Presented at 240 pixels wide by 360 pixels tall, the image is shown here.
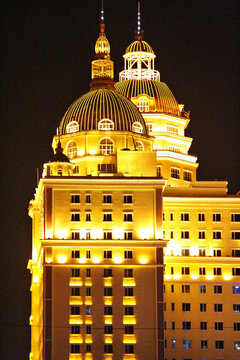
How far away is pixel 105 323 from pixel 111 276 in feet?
20.3

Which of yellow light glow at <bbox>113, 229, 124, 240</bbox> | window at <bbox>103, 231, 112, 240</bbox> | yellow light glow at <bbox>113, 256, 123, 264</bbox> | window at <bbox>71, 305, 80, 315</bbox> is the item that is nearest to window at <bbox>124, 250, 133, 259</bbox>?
yellow light glow at <bbox>113, 256, 123, 264</bbox>

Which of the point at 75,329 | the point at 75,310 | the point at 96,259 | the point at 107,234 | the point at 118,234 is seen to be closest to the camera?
the point at 75,329

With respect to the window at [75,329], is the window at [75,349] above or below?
below

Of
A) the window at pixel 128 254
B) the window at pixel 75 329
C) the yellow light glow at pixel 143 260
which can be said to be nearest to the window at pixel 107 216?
the window at pixel 128 254

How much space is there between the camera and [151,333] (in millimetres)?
193750

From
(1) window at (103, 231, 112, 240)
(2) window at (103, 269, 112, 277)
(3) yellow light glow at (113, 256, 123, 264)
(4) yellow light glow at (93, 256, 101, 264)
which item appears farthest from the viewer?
(1) window at (103, 231, 112, 240)

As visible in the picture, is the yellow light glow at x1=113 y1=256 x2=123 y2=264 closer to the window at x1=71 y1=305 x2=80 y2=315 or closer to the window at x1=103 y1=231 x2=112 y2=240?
the window at x1=103 y1=231 x2=112 y2=240

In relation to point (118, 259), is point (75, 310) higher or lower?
lower

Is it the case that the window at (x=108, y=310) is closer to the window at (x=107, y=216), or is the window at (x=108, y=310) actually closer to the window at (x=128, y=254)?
the window at (x=128, y=254)

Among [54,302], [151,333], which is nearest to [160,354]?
[151,333]

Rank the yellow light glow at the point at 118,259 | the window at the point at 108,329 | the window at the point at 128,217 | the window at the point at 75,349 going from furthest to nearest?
the window at the point at 128,217, the yellow light glow at the point at 118,259, the window at the point at 108,329, the window at the point at 75,349

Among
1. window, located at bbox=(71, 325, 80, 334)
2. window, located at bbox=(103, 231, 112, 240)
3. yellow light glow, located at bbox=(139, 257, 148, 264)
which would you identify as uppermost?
window, located at bbox=(103, 231, 112, 240)

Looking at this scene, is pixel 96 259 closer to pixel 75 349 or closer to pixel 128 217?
pixel 128 217

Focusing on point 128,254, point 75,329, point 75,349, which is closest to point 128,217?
point 128,254
